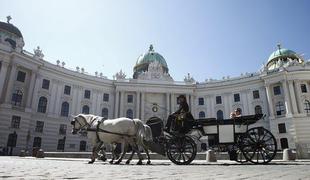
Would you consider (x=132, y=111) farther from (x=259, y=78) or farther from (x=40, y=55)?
(x=259, y=78)

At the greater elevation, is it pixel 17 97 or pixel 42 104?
pixel 17 97

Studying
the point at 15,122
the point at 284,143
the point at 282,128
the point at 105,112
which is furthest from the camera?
the point at 105,112

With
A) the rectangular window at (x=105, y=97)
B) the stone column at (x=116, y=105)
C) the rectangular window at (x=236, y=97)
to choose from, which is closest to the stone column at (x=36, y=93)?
the rectangular window at (x=105, y=97)

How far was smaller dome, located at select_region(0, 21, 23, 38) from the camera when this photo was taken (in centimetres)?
3812

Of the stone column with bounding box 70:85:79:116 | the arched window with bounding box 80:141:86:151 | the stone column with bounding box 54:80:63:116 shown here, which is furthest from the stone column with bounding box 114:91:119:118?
the stone column with bounding box 54:80:63:116

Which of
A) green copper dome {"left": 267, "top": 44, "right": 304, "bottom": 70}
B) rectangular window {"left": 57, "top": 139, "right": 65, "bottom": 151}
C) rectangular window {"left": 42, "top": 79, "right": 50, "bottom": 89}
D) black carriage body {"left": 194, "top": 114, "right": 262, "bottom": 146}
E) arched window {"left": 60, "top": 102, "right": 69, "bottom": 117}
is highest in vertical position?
green copper dome {"left": 267, "top": 44, "right": 304, "bottom": 70}

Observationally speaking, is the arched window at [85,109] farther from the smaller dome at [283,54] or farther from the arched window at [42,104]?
the smaller dome at [283,54]

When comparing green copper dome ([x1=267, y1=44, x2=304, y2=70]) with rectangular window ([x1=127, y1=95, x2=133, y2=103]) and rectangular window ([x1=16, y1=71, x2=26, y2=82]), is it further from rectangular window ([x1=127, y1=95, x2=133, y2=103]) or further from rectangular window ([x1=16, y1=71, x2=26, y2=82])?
rectangular window ([x1=16, y1=71, x2=26, y2=82])

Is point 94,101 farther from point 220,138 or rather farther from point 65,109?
point 220,138

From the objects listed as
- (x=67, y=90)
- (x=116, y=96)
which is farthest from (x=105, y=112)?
(x=67, y=90)

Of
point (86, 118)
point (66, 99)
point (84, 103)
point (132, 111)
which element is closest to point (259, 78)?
point (132, 111)

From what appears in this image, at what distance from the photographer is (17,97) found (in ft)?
112

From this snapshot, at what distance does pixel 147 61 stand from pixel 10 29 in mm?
29235

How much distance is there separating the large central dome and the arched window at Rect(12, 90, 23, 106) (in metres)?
26.2
